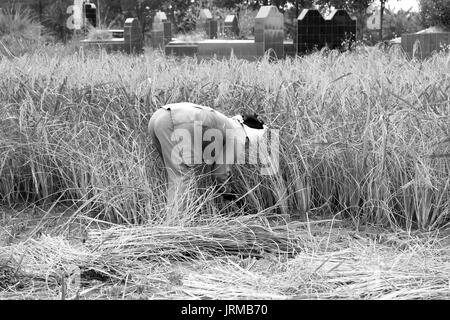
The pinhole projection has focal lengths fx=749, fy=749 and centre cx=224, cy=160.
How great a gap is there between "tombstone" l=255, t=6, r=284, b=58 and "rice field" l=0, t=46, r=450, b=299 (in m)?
8.11

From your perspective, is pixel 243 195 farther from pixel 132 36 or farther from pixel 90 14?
pixel 90 14

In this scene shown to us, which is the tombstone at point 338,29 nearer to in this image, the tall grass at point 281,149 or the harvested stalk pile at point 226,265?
the tall grass at point 281,149

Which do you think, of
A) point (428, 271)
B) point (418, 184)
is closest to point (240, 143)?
point (418, 184)

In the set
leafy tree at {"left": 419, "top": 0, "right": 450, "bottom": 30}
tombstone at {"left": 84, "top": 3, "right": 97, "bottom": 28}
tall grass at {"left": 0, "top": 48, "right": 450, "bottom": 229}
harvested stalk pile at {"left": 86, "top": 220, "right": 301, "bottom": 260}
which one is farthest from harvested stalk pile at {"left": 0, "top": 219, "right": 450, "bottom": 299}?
tombstone at {"left": 84, "top": 3, "right": 97, "bottom": 28}

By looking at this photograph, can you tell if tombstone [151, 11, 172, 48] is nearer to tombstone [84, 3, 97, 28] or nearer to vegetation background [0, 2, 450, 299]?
tombstone [84, 3, 97, 28]

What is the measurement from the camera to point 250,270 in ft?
11.4

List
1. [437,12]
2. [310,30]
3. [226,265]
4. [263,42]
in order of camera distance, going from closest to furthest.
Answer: [226,265], [263,42], [310,30], [437,12]

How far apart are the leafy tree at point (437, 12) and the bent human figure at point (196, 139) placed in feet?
50.3

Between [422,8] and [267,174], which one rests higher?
[422,8]

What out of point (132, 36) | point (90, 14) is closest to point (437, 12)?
point (132, 36)

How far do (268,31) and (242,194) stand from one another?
9.83 metres

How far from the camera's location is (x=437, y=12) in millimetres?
19125
